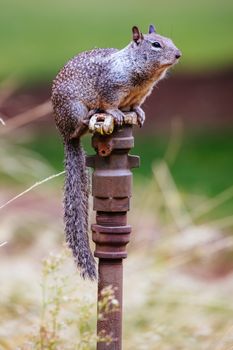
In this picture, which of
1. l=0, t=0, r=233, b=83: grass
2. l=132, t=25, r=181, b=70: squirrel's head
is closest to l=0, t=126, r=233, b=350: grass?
l=132, t=25, r=181, b=70: squirrel's head

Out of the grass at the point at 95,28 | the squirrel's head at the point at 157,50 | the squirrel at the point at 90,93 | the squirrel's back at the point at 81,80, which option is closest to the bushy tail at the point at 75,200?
the squirrel at the point at 90,93

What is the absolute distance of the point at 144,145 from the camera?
43.1 feet

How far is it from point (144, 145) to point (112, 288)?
375 inches

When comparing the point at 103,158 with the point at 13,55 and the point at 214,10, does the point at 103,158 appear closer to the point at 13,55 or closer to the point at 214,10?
the point at 13,55

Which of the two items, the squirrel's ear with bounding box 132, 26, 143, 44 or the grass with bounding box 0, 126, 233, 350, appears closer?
the squirrel's ear with bounding box 132, 26, 143, 44

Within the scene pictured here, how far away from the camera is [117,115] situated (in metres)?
3.56

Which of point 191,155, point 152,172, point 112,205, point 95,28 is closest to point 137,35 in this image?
point 112,205

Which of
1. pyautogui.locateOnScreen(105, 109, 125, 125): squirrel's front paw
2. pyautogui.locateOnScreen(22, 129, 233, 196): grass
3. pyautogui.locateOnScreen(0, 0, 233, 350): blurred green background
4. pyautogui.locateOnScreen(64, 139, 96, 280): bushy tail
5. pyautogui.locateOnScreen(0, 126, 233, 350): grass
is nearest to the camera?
pyautogui.locateOnScreen(105, 109, 125, 125): squirrel's front paw

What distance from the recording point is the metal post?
3600 millimetres

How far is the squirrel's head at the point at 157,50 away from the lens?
3.57 metres

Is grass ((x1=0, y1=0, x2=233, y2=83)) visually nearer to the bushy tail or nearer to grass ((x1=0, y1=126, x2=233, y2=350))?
grass ((x1=0, y1=126, x2=233, y2=350))

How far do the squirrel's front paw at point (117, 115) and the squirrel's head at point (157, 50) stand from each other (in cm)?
18

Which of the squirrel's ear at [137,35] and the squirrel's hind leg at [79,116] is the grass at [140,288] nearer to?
the squirrel's hind leg at [79,116]

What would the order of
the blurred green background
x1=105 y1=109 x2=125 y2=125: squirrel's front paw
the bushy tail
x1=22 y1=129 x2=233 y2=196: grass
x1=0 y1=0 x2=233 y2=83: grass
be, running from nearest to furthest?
x1=105 y1=109 x2=125 y2=125: squirrel's front paw
the bushy tail
the blurred green background
x1=22 y1=129 x2=233 y2=196: grass
x1=0 y1=0 x2=233 y2=83: grass
